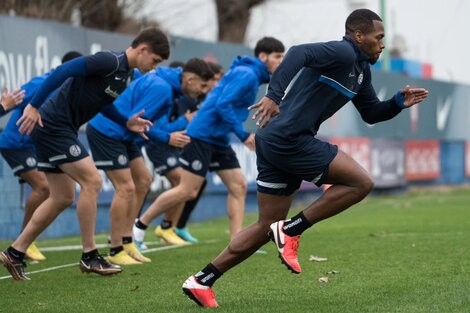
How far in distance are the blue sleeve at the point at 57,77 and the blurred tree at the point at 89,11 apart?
10961 millimetres

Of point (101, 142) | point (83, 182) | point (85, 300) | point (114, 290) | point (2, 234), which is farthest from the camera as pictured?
point (2, 234)

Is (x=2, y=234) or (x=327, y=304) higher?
(x=327, y=304)

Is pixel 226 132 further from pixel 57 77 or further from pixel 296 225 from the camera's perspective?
pixel 296 225

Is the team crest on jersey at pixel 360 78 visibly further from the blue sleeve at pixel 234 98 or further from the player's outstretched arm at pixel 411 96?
the blue sleeve at pixel 234 98

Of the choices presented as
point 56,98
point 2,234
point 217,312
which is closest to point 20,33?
point 2,234

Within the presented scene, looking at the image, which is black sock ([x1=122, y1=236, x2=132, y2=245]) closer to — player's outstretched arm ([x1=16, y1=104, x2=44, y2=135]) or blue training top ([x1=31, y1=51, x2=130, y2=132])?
blue training top ([x1=31, y1=51, x2=130, y2=132])

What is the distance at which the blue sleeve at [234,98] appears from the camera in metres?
11.1

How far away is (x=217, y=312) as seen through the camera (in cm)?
669

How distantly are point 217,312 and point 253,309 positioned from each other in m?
0.23

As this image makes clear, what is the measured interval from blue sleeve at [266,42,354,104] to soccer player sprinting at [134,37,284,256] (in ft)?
13.8

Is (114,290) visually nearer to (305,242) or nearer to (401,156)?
(305,242)

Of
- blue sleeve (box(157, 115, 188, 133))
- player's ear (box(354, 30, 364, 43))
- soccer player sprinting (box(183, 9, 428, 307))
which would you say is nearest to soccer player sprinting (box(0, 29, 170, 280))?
soccer player sprinting (box(183, 9, 428, 307))

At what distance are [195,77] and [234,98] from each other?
79 centimetres

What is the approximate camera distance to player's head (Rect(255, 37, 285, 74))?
36.6ft
